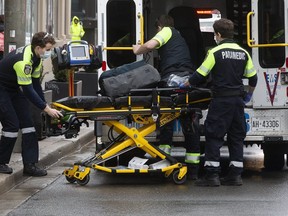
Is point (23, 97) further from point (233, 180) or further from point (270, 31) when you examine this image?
point (270, 31)

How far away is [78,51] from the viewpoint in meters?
10.8

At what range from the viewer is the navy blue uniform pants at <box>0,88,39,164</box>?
1106 centimetres

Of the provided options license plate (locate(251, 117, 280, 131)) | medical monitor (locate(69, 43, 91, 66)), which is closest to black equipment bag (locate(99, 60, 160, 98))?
medical monitor (locate(69, 43, 91, 66))

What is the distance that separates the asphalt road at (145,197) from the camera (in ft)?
29.7

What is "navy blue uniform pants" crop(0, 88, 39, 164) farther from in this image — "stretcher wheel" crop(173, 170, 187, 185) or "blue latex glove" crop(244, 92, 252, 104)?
"blue latex glove" crop(244, 92, 252, 104)

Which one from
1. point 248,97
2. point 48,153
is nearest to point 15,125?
point 48,153

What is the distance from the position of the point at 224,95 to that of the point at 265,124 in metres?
0.98

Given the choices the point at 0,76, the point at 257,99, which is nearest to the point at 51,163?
the point at 0,76

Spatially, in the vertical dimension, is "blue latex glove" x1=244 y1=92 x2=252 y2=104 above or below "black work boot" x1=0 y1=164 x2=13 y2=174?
above

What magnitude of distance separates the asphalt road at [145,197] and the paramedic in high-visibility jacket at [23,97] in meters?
0.38

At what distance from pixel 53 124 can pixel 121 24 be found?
5.90 ft

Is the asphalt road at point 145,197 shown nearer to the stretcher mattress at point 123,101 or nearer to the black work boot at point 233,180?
the black work boot at point 233,180

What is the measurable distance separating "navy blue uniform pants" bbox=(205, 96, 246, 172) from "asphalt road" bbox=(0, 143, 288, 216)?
0.34 m

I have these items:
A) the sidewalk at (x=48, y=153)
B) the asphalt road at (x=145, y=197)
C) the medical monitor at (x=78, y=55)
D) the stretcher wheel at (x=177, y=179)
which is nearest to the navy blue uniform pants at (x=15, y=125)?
the sidewalk at (x=48, y=153)
